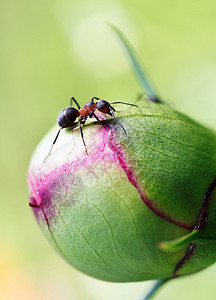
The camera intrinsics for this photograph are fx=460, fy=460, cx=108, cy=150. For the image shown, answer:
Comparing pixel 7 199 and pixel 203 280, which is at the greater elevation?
pixel 7 199

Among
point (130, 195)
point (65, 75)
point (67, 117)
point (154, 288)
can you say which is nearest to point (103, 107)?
point (67, 117)

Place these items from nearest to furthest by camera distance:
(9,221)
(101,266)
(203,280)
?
(101,266), (203,280), (9,221)

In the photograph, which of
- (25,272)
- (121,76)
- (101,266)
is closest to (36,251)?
(25,272)

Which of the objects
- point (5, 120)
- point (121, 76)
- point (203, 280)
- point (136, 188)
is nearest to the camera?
point (136, 188)

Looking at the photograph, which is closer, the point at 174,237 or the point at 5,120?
the point at 174,237

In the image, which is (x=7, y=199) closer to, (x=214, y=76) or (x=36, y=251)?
(x=36, y=251)

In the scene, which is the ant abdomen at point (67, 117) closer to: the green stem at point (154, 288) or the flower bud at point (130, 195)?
the flower bud at point (130, 195)

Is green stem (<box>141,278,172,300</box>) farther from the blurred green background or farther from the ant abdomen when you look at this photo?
the blurred green background

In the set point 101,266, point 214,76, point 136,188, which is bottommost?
point 214,76

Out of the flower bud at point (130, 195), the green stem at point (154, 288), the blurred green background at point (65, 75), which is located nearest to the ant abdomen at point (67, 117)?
the flower bud at point (130, 195)
